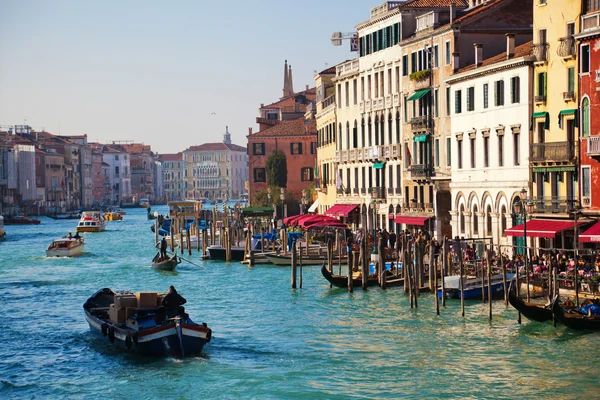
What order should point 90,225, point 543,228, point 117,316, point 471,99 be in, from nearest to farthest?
point 117,316, point 543,228, point 471,99, point 90,225

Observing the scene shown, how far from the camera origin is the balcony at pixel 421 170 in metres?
36.4

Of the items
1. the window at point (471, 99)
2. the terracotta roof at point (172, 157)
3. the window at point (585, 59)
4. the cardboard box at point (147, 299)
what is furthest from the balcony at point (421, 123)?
the terracotta roof at point (172, 157)

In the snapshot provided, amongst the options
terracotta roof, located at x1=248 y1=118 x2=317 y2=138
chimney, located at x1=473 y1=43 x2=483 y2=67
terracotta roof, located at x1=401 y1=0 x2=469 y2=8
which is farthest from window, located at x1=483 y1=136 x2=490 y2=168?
terracotta roof, located at x1=248 y1=118 x2=317 y2=138

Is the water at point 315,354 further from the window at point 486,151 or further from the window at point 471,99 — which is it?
the window at point 471,99

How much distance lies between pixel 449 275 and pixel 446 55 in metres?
9.40

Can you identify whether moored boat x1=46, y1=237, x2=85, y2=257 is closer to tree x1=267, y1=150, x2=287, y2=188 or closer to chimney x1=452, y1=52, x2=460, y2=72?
tree x1=267, y1=150, x2=287, y2=188

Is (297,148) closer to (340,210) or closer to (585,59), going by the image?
(340,210)

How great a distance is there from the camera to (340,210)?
45406mm

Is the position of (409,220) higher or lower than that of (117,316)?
higher

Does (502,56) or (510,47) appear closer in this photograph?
(510,47)

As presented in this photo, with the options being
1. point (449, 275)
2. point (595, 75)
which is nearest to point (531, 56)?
point (595, 75)

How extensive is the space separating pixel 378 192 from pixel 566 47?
1564cm

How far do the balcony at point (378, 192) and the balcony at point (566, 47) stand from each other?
48.9 feet

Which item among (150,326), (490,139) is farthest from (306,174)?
(150,326)
